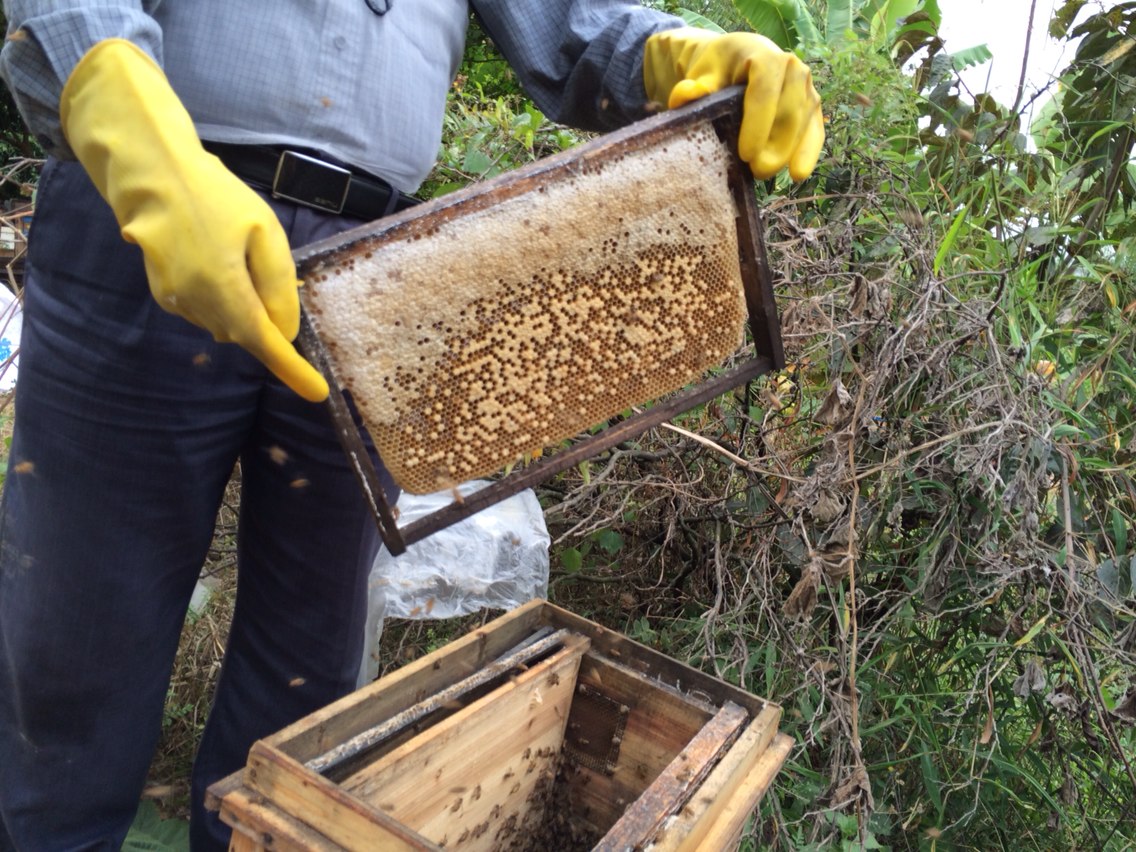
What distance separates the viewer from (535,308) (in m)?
1.34

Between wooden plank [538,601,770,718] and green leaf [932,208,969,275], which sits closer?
wooden plank [538,601,770,718]

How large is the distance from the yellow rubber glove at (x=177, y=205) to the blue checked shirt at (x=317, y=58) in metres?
0.08

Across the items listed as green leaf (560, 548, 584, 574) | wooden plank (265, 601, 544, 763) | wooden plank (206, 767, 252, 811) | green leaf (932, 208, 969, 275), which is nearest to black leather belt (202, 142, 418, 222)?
wooden plank (265, 601, 544, 763)

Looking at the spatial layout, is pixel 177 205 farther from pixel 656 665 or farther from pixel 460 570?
pixel 460 570

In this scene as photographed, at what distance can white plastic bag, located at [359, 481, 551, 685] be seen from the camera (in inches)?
86.0

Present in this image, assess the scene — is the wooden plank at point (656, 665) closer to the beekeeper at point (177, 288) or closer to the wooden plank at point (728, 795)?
the wooden plank at point (728, 795)

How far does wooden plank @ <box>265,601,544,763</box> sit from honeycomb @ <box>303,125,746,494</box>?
0.94ft

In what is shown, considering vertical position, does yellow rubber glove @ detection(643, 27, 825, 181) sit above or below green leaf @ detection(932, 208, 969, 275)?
above

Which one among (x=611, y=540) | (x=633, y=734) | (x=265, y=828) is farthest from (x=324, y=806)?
(x=611, y=540)

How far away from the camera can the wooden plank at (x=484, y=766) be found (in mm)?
1247

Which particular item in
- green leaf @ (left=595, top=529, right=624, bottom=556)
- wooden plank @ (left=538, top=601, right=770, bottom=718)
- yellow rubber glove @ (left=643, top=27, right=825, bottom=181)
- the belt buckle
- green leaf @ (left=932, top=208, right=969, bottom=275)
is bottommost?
green leaf @ (left=595, top=529, right=624, bottom=556)

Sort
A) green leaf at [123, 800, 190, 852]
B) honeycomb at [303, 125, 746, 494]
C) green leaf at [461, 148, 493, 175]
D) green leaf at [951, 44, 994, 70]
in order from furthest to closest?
green leaf at [951, 44, 994, 70] < green leaf at [461, 148, 493, 175] < green leaf at [123, 800, 190, 852] < honeycomb at [303, 125, 746, 494]

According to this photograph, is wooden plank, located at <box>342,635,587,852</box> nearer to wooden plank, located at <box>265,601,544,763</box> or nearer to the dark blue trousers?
wooden plank, located at <box>265,601,544,763</box>

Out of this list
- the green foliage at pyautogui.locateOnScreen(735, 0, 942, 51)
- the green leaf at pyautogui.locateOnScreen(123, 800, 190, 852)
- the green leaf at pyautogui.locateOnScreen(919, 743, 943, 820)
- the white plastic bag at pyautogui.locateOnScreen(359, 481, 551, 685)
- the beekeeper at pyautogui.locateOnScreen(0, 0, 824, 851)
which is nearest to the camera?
the beekeeper at pyautogui.locateOnScreen(0, 0, 824, 851)
